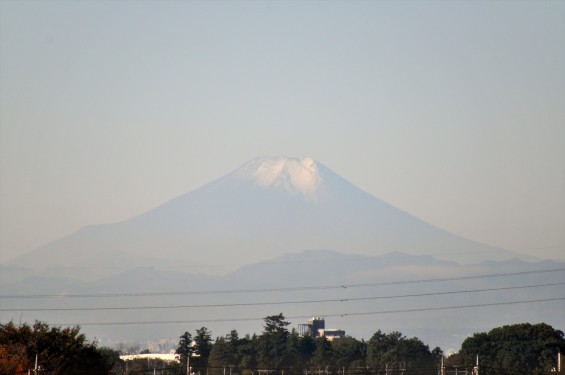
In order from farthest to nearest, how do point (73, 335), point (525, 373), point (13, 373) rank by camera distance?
point (525, 373) < point (73, 335) < point (13, 373)

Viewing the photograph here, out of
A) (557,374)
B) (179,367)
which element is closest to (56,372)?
(557,374)

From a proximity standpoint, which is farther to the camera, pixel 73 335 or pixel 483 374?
pixel 483 374

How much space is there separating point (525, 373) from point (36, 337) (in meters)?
111

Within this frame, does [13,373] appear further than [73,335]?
No

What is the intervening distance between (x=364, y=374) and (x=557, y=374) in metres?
78.2

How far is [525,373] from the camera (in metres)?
192

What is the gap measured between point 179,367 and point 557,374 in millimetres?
91426

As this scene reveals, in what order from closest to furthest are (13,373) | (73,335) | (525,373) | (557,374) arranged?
1. (13,373)
2. (73,335)
3. (557,374)
4. (525,373)

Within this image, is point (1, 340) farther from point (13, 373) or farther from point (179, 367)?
point (179, 367)

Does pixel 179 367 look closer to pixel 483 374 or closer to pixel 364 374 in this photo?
pixel 364 374

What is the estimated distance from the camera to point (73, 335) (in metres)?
102

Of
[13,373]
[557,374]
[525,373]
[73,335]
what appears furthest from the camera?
[525,373]

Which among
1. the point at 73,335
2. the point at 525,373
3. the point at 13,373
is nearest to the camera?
the point at 13,373

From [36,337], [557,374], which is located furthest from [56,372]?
[557,374]
